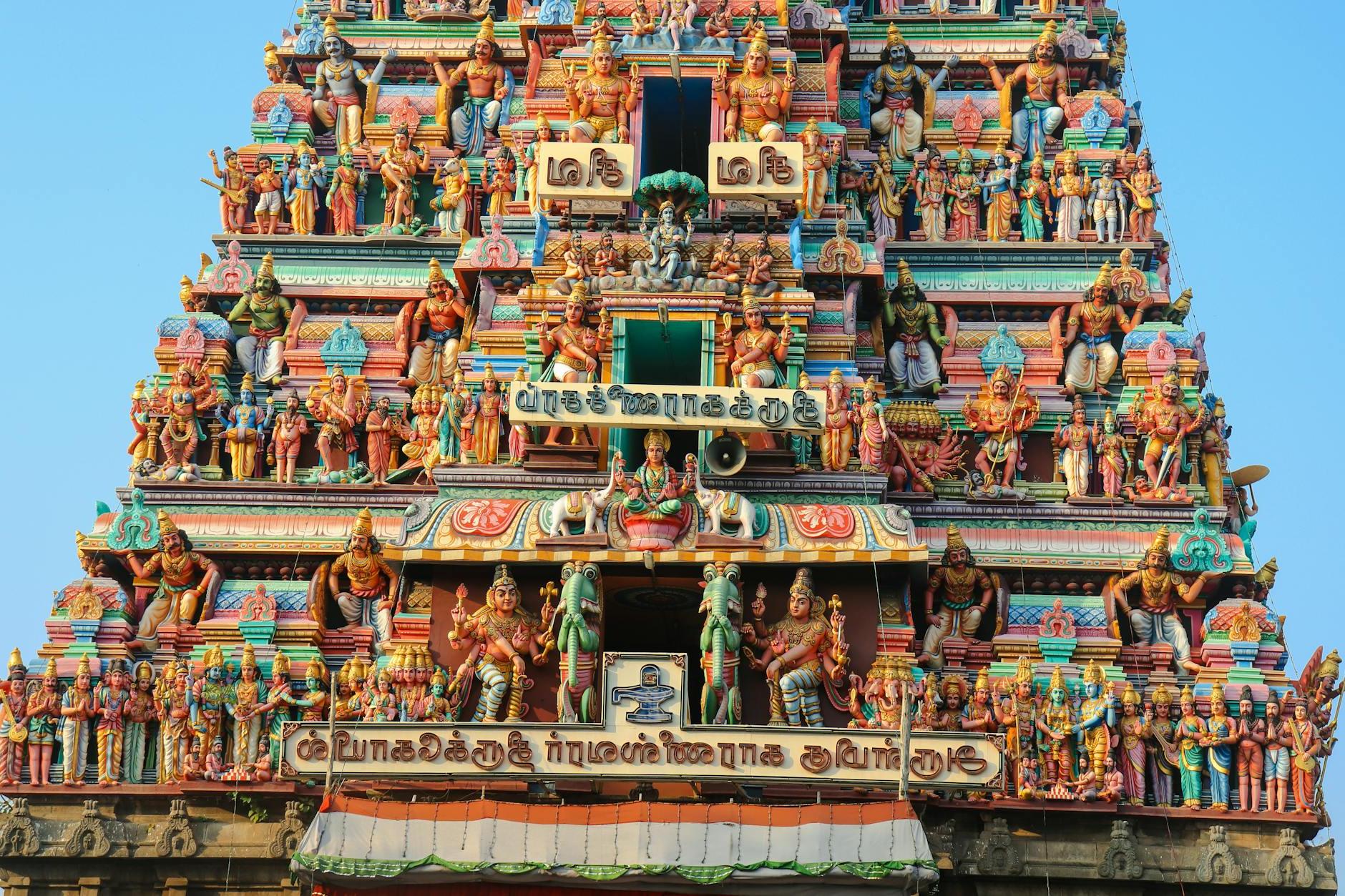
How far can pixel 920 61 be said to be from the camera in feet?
135

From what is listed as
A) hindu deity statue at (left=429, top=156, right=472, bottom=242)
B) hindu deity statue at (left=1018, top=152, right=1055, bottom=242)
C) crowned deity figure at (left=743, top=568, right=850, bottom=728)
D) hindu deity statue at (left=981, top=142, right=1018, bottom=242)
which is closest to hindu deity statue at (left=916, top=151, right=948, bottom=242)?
hindu deity statue at (left=981, top=142, right=1018, bottom=242)

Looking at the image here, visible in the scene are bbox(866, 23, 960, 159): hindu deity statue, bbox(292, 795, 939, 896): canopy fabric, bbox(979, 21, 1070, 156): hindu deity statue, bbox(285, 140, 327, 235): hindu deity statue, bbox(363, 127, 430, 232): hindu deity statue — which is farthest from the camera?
bbox(866, 23, 960, 159): hindu deity statue

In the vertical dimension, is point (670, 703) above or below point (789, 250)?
below

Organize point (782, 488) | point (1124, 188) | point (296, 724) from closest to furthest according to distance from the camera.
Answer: point (296, 724), point (782, 488), point (1124, 188)

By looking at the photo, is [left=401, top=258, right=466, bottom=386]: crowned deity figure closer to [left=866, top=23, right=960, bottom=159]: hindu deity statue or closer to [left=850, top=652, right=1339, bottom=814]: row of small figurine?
[left=866, top=23, right=960, bottom=159]: hindu deity statue

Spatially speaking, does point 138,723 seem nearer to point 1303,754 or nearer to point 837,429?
point 837,429

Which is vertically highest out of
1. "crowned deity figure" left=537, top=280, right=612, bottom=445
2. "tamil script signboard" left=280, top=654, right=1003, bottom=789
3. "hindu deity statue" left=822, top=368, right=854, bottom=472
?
"crowned deity figure" left=537, top=280, right=612, bottom=445

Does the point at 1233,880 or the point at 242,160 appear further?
the point at 242,160

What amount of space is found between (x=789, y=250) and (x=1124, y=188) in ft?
19.3

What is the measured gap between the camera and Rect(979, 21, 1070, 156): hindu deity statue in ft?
132

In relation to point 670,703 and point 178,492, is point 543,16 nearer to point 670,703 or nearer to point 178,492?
point 178,492

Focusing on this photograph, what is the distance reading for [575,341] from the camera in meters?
35.0

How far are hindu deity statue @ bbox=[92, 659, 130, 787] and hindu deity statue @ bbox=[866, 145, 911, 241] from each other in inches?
525

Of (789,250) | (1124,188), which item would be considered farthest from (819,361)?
(1124,188)
